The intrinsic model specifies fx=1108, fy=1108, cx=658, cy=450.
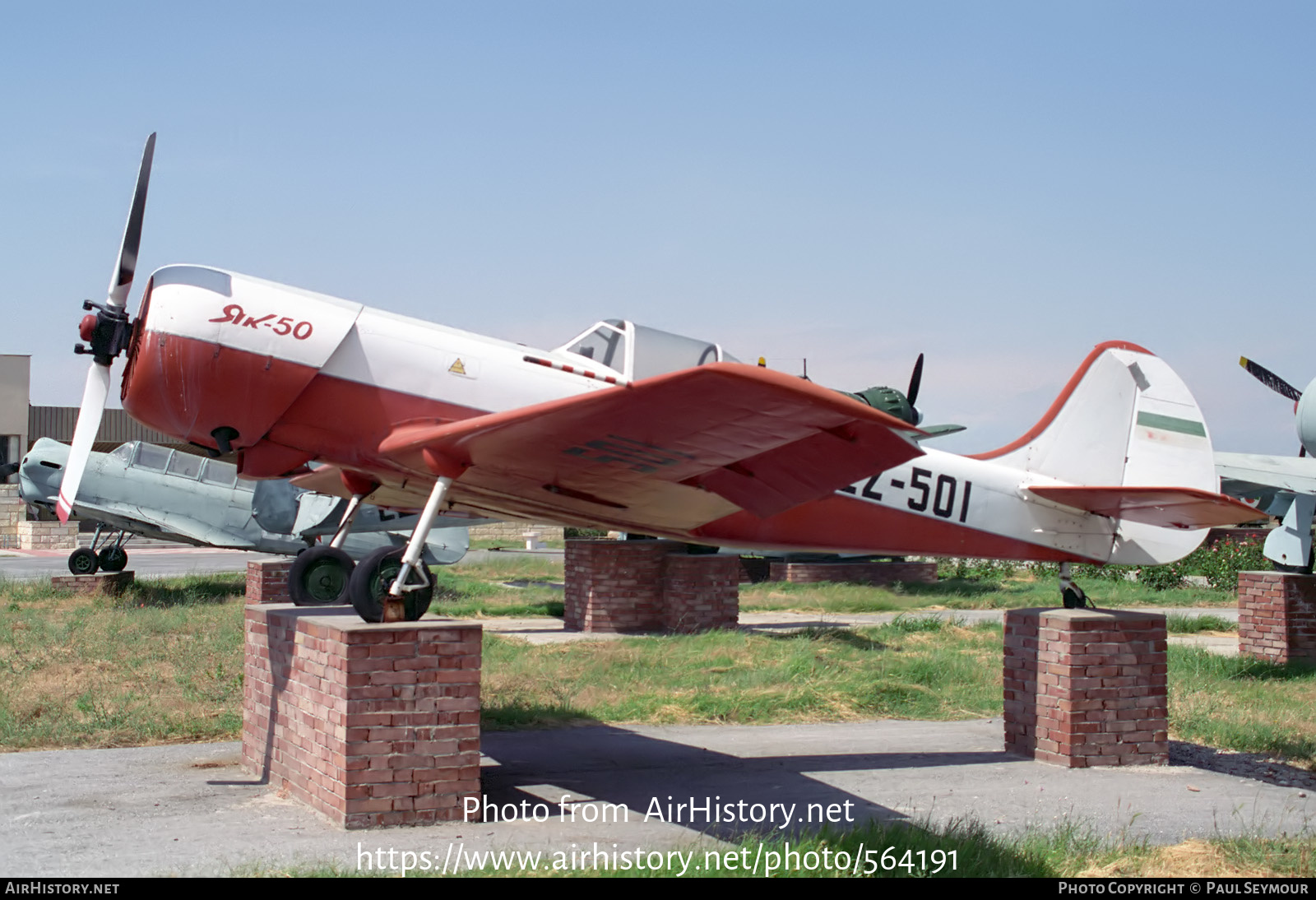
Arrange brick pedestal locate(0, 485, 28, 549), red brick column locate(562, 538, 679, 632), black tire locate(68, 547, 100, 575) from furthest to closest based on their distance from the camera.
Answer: brick pedestal locate(0, 485, 28, 549), black tire locate(68, 547, 100, 575), red brick column locate(562, 538, 679, 632)

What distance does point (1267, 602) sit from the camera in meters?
13.8

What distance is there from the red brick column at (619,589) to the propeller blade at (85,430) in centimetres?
933

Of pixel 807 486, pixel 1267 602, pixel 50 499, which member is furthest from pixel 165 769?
pixel 50 499

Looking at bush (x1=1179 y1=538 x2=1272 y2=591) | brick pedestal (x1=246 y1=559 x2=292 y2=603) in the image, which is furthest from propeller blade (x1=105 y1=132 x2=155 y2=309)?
bush (x1=1179 y1=538 x2=1272 y2=591)

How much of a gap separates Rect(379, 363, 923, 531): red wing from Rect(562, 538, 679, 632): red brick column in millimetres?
8300

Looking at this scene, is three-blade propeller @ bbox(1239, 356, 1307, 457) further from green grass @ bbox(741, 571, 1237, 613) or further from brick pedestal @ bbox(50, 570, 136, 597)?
brick pedestal @ bbox(50, 570, 136, 597)

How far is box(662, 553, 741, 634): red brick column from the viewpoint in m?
16.5

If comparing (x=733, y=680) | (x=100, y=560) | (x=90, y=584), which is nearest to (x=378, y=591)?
(x=733, y=680)

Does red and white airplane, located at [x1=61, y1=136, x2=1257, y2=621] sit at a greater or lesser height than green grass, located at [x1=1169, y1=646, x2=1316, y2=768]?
greater

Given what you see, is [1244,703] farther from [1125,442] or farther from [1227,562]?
[1227,562]

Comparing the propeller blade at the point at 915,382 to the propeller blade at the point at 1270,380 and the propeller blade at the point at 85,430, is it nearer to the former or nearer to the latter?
the propeller blade at the point at 1270,380

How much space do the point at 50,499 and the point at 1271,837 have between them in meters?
21.1

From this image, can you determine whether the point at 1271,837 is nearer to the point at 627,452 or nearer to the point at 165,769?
the point at 627,452
